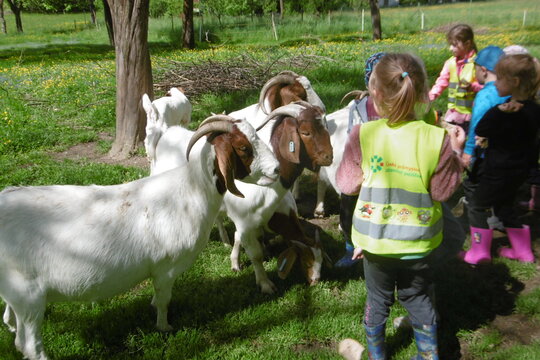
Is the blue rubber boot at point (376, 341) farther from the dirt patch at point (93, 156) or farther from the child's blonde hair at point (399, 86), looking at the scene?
the dirt patch at point (93, 156)

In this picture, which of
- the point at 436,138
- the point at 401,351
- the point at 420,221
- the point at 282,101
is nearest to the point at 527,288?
the point at 401,351

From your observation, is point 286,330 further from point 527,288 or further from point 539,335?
point 527,288

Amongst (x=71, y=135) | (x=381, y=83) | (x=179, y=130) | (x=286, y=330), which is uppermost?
(x=381, y=83)

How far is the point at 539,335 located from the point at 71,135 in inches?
302

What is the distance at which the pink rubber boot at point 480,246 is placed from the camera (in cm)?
405

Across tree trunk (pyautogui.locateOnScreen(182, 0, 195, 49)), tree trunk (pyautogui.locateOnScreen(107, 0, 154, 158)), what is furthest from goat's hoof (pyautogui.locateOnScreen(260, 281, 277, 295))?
tree trunk (pyautogui.locateOnScreen(182, 0, 195, 49))

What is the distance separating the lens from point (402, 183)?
2.38 m

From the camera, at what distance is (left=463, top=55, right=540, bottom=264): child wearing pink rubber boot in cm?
344

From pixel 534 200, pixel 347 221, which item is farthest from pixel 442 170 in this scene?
pixel 534 200

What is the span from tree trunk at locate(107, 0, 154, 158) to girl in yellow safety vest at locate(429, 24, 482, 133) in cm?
434

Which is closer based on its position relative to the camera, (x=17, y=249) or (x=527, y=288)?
(x=17, y=249)

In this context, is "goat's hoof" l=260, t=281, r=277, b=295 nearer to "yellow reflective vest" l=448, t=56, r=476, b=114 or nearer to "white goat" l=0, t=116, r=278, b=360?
"white goat" l=0, t=116, r=278, b=360

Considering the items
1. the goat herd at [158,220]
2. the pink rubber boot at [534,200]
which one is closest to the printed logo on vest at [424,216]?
the goat herd at [158,220]

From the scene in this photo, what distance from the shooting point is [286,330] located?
350 centimetres
